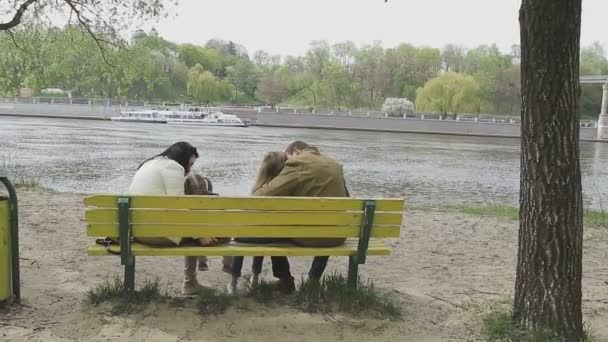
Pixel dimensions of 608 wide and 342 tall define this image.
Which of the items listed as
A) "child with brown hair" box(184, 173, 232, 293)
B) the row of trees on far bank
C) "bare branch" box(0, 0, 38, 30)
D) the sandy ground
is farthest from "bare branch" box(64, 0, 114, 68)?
the row of trees on far bank

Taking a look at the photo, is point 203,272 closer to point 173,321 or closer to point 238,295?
point 238,295

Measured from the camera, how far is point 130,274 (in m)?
3.45

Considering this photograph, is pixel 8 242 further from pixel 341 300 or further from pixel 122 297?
pixel 341 300

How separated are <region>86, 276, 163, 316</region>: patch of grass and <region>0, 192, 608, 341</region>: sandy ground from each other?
0.23 feet

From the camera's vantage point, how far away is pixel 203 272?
459 centimetres

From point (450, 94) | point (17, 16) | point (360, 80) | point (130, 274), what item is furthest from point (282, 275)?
point (360, 80)

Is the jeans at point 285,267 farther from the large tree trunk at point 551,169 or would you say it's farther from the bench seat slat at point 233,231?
the large tree trunk at point 551,169

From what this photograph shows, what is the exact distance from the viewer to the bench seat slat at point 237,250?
3375 mm

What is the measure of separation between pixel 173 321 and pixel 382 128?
6874 centimetres

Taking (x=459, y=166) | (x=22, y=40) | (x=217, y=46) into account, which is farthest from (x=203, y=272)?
(x=217, y=46)

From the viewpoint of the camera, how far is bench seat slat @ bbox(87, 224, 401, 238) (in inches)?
130

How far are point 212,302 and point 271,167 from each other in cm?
88

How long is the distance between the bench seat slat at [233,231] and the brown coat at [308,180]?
0.41ft

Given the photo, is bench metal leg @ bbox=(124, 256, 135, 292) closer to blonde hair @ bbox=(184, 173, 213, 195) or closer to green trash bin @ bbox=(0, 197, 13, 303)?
green trash bin @ bbox=(0, 197, 13, 303)
